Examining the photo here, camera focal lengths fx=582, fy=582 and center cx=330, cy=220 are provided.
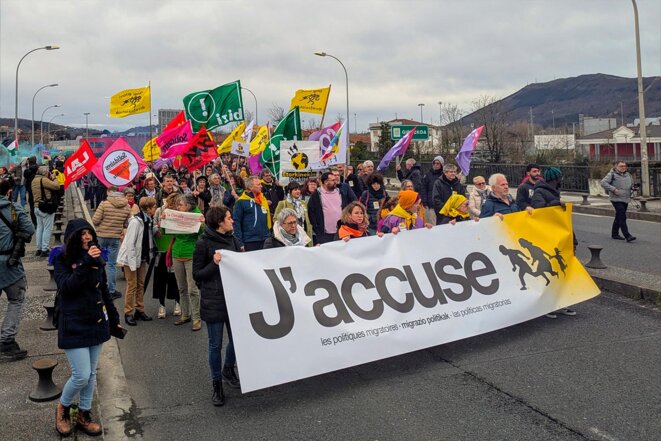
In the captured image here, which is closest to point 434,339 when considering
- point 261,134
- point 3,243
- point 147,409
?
point 147,409

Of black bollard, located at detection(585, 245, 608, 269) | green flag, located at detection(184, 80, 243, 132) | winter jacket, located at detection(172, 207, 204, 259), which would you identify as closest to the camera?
winter jacket, located at detection(172, 207, 204, 259)

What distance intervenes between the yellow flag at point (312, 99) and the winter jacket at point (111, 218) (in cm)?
987

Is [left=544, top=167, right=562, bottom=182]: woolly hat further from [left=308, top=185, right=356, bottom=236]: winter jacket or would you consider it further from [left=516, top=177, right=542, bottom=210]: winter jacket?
[left=308, top=185, right=356, bottom=236]: winter jacket

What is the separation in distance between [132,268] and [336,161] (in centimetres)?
649

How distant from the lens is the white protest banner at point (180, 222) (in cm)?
691

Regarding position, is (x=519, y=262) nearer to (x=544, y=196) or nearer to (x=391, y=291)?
(x=544, y=196)

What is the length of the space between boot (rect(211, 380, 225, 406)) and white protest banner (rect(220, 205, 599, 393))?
10.8 inches

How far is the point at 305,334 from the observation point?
516 centimetres

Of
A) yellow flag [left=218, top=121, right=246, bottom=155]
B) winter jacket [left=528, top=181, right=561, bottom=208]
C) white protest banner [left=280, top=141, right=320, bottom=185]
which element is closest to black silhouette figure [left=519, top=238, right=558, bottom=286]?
winter jacket [left=528, top=181, right=561, bottom=208]

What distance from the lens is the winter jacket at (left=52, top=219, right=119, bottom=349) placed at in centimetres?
425

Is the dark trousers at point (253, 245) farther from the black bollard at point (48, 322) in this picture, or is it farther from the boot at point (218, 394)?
the boot at point (218, 394)

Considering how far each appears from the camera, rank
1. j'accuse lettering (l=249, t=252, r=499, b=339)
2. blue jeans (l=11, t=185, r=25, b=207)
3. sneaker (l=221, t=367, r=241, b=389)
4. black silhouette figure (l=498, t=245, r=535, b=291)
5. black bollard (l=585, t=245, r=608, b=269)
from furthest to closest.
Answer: blue jeans (l=11, t=185, r=25, b=207) → black bollard (l=585, t=245, r=608, b=269) → black silhouette figure (l=498, t=245, r=535, b=291) → sneaker (l=221, t=367, r=241, b=389) → j'accuse lettering (l=249, t=252, r=499, b=339)

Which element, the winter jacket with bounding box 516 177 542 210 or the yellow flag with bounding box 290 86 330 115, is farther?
the yellow flag with bounding box 290 86 330 115

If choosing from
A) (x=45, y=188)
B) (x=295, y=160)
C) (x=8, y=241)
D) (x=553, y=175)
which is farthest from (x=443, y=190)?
(x=45, y=188)
